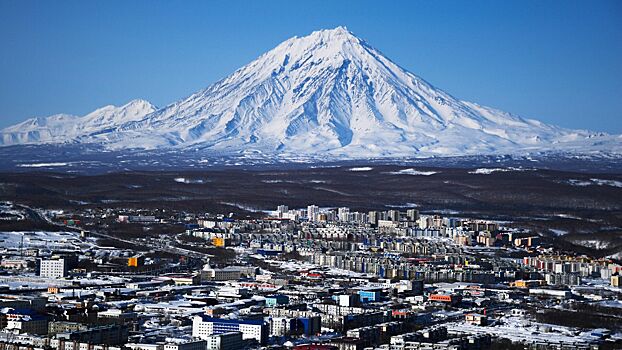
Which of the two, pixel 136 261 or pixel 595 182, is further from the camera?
pixel 595 182

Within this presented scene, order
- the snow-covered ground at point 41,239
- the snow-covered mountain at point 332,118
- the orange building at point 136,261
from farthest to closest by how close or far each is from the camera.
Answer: the snow-covered mountain at point 332,118 → the snow-covered ground at point 41,239 → the orange building at point 136,261

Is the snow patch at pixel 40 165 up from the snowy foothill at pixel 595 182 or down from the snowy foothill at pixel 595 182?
up

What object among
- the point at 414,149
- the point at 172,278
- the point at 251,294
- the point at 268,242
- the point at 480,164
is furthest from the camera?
the point at 414,149

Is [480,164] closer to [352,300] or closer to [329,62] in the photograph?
[329,62]

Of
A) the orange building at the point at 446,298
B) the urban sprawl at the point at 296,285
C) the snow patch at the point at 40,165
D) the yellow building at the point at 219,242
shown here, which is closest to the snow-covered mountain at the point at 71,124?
the snow patch at the point at 40,165

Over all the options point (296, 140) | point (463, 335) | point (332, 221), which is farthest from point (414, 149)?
point (463, 335)

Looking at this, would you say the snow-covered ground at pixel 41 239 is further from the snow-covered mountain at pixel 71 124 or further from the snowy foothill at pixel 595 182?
the snow-covered mountain at pixel 71 124

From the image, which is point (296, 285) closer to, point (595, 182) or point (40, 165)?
point (595, 182)

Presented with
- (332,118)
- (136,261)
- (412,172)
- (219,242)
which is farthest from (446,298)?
(332,118)
